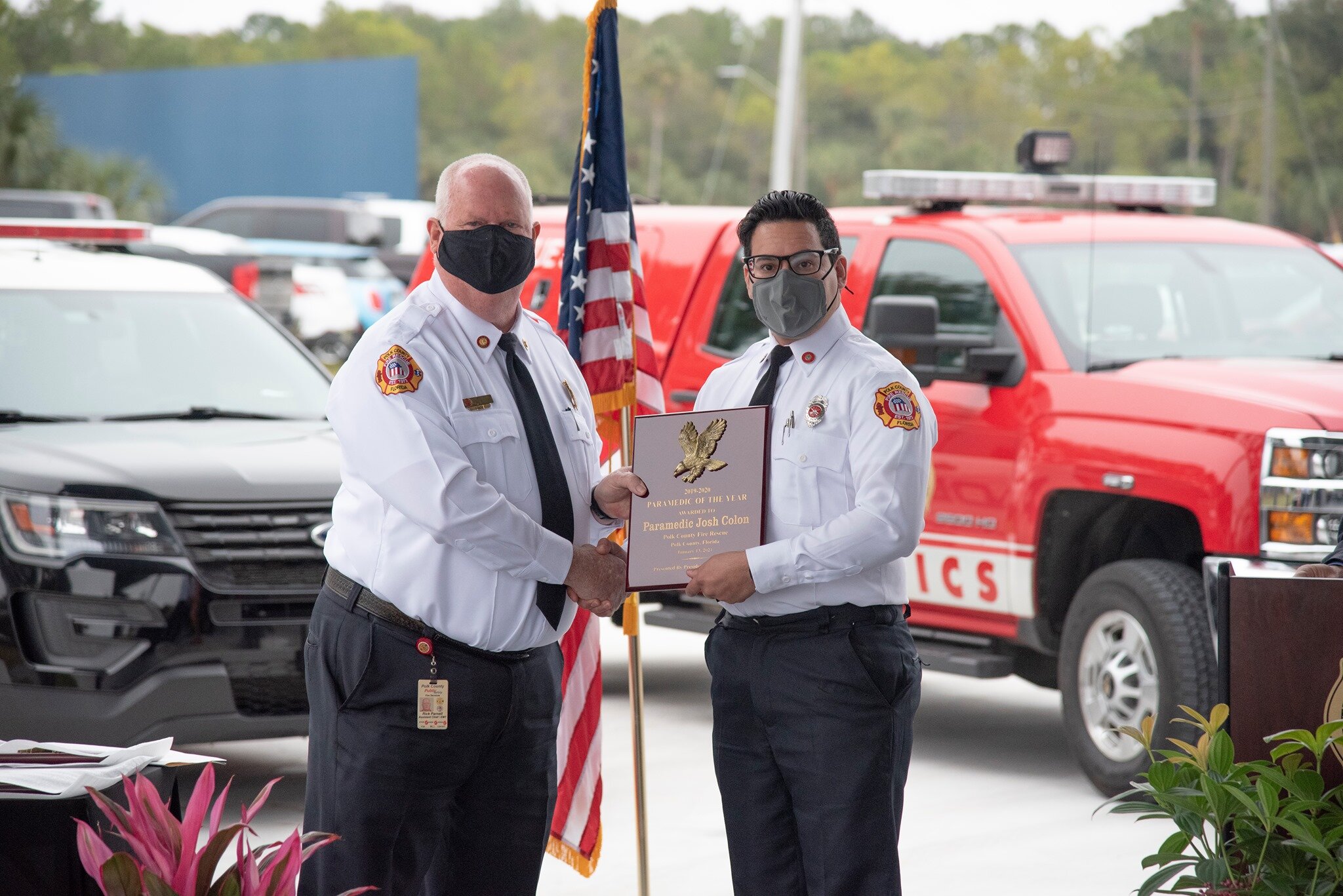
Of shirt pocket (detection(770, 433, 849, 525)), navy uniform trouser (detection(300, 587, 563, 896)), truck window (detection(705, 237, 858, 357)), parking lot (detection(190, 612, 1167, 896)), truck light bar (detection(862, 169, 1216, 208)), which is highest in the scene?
truck light bar (detection(862, 169, 1216, 208))

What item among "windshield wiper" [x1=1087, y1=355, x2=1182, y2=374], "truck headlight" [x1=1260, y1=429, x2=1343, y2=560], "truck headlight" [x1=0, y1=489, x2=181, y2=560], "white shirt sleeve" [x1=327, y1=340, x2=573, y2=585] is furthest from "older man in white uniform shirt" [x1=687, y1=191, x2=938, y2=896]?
"windshield wiper" [x1=1087, y1=355, x2=1182, y2=374]

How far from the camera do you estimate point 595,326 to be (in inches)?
195

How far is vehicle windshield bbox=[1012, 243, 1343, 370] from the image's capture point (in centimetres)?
664

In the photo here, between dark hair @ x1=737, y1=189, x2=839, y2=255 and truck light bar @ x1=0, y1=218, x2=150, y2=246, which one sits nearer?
dark hair @ x1=737, y1=189, x2=839, y2=255

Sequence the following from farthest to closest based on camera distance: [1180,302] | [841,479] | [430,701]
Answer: [1180,302] < [841,479] < [430,701]

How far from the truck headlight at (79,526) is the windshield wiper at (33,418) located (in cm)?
73

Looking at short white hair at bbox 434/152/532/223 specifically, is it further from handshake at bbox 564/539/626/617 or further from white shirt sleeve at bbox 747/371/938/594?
white shirt sleeve at bbox 747/371/938/594

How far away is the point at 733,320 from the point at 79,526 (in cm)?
319

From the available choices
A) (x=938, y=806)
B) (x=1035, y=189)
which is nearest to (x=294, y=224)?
(x=1035, y=189)

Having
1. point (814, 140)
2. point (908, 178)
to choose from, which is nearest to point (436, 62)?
point (814, 140)

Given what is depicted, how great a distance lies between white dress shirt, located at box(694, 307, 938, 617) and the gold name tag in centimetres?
64

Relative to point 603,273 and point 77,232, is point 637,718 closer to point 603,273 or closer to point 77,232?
point 603,273

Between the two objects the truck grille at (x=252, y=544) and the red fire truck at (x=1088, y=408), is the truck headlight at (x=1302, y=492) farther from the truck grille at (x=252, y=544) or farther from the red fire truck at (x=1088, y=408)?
the truck grille at (x=252, y=544)

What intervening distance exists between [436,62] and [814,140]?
26.9m
